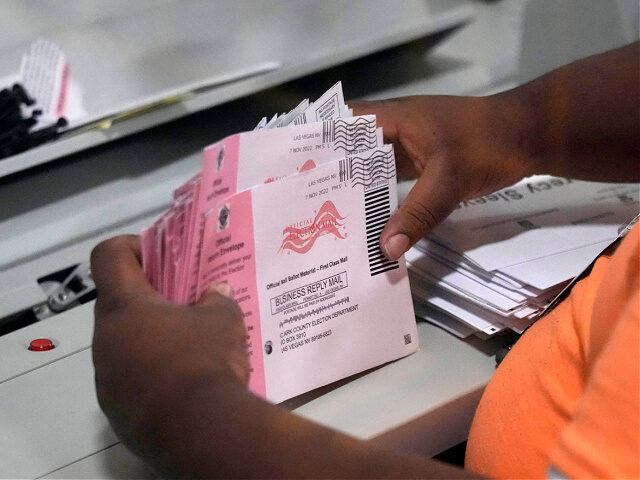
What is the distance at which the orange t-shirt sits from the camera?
0.46 meters

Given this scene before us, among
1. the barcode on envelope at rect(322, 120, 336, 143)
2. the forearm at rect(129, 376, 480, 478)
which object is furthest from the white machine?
the forearm at rect(129, 376, 480, 478)

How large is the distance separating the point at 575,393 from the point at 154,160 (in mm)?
939

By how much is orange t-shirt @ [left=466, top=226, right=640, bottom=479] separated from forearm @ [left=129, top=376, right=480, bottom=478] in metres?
0.09

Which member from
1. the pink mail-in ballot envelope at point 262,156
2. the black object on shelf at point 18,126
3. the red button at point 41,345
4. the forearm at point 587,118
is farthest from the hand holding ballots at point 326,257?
the black object on shelf at point 18,126

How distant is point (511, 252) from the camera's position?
36.2 inches

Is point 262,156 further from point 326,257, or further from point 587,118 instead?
point 587,118

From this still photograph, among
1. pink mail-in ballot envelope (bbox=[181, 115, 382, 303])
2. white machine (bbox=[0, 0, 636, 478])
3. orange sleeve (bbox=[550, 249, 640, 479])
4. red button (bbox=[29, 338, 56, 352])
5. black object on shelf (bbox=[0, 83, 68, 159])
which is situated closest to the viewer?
orange sleeve (bbox=[550, 249, 640, 479])

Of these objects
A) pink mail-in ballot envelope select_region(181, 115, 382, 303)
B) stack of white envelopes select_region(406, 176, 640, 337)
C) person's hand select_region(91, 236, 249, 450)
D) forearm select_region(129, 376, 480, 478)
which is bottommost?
stack of white envelopes select_region(406, 176, 640, 337)

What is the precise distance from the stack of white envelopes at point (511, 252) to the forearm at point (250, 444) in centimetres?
38

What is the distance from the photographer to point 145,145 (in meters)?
1.41

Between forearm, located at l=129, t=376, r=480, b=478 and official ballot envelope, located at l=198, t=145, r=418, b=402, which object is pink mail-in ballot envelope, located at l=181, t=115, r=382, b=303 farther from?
forearm, located at l=129, t=376, r=480, b=478

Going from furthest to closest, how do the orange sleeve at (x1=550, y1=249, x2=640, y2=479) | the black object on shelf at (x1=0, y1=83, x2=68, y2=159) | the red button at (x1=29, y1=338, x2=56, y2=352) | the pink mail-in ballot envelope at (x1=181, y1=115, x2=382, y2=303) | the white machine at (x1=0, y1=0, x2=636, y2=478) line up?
the black object on shelf at (x1=0, y1=83, x2=68, y2=159) → the red button at (x1=29, y1=338, x2=56, y2=352) → the white machine at (x1=0, y1=0, x2=636, y2=478) → the pink mail-in ballot envelope at (x1=181, y1=115, x2=382, y2=303) → the orange sleeve at (x1=550, y1=249, x2=640, y2=479)

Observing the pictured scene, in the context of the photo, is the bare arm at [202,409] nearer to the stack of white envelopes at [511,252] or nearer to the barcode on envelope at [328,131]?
the barcode on envelope at [328,131]

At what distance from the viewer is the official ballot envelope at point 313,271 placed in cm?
71
